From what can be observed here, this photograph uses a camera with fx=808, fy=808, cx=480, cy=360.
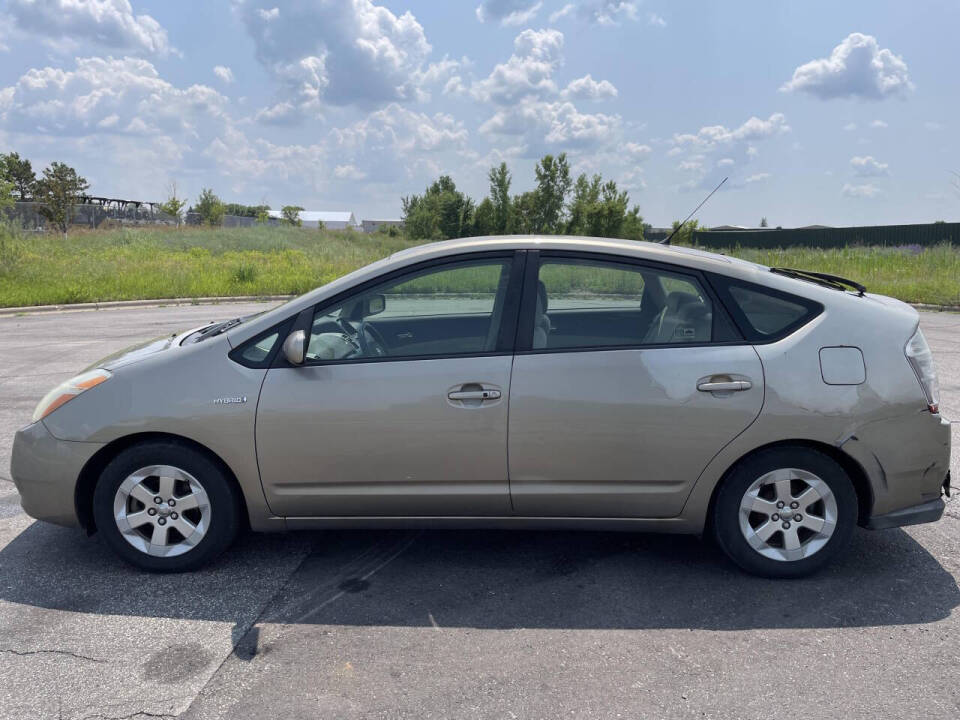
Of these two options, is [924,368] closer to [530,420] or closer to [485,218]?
[530,420]

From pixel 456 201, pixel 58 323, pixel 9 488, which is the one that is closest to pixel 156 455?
pixel 9 488

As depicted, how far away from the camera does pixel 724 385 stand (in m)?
3.67

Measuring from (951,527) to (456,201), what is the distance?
65.9 meters

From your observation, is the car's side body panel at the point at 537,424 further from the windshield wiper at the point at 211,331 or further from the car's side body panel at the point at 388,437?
the windshield wiper at the point at 211,331

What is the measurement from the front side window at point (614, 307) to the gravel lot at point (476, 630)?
116 centimetres

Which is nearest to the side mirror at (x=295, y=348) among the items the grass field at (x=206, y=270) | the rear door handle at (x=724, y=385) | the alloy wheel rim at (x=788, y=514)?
the rear door handle at (x=724, y=385)

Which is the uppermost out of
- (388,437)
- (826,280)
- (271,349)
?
(826,280)

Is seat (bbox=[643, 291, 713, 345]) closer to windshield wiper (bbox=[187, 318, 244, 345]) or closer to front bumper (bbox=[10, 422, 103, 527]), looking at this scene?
windshield wiper (bbox=[187, 318, 244, 345])

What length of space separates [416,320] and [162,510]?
154cm

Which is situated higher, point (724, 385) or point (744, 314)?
point (744, 314)

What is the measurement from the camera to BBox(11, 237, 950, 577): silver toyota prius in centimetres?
369

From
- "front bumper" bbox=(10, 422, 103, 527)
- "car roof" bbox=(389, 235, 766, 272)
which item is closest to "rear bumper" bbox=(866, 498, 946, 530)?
"car roof" bbox=(389, 235, 766, 272)

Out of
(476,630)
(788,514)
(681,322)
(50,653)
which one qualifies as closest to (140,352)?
(50,653)

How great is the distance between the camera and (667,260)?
155 inches
